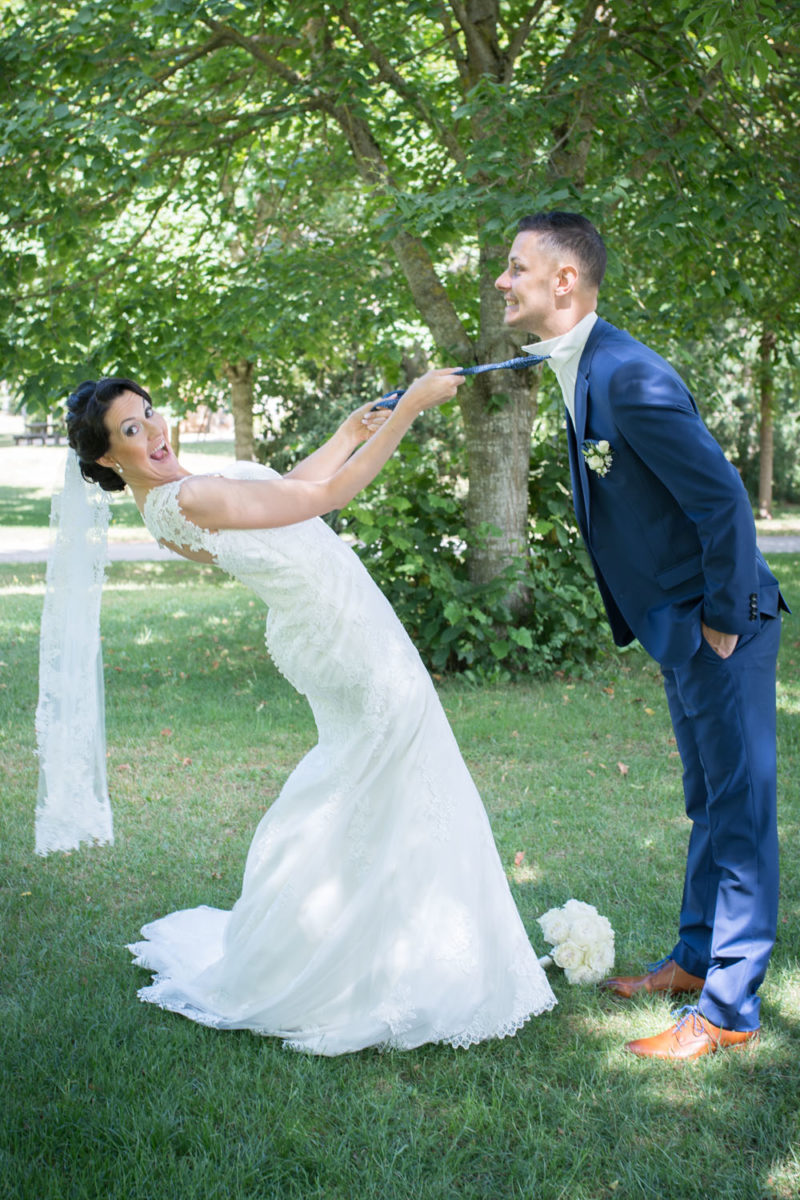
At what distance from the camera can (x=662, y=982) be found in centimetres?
362

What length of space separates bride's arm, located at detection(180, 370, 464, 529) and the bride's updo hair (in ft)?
1.23

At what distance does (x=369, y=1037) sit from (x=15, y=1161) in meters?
1.06

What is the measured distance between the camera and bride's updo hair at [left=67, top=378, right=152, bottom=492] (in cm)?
349

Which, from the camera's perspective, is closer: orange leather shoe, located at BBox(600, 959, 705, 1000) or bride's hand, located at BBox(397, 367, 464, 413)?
bride's hand, located at BBox(397, 367, 464, 413)

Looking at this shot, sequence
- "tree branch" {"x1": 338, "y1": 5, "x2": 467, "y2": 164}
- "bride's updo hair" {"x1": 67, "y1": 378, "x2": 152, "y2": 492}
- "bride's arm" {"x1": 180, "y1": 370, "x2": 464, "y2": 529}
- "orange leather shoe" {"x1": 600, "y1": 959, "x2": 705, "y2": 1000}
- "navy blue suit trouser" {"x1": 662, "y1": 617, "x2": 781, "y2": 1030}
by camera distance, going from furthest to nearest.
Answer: "tree branch" {"x1": 338, "y1": 5, "x2": 467, "y2": 164} → "orange leather shoe" {"x1": 600, "y1": 959, "x2": 705, "y2": 1000} → "bride's updo hair" {"x1": 67, "y1": 378, "x2": 152, "y2": 492} → "bride's arm" {"x1": 180, "y1": 370, "x2": 464, "y2": 529} → "navy blue suit trouser" {"x1": 662, "y1": 617, "x2": 781, "y2": 1030}

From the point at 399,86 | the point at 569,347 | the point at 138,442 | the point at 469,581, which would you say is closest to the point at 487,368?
the point at 569,347

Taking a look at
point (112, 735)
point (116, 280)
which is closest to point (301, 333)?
point (116, 280)

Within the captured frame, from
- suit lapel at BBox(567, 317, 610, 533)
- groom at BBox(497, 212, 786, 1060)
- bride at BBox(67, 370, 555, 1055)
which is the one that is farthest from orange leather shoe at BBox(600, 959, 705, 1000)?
suit lapel at BBox(567, 317, 610, 533)

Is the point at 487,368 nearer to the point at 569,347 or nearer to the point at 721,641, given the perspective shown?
the point at 569,347

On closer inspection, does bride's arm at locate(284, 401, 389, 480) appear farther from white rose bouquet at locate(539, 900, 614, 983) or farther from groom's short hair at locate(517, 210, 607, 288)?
white rose bouquet at locate(539, 900, 614, 983)

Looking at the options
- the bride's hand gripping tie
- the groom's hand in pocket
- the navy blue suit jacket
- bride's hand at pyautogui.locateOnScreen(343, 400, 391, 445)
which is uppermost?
the bride's hand gripping tie

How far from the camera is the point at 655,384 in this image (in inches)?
115

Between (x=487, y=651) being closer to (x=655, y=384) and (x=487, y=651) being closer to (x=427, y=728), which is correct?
(x=427, y=728)

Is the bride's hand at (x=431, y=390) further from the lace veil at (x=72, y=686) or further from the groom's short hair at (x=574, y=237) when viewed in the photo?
the lace veil at (x=72, y=686)
